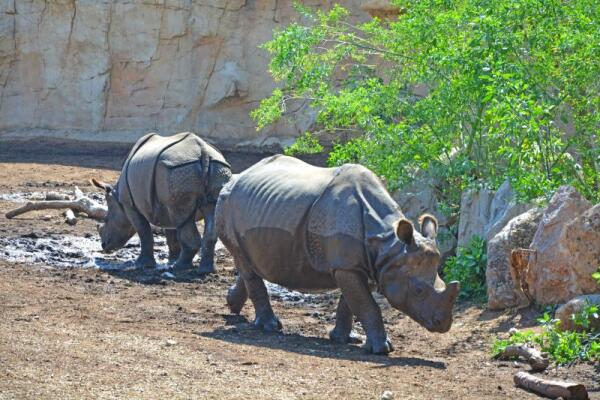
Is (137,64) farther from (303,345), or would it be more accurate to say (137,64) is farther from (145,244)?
(303,345)

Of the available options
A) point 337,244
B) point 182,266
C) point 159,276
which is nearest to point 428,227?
point 337,244

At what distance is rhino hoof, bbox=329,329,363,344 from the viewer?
32.1 ft

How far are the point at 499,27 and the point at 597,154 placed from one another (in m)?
1.40

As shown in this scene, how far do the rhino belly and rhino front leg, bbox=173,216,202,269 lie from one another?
3.85m

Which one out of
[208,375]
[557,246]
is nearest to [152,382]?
[208,375]

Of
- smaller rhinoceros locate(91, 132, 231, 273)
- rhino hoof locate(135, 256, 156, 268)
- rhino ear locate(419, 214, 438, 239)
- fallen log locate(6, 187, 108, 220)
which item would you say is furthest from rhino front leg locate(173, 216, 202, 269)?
rhino ear locate(419, 214, 438, 239)

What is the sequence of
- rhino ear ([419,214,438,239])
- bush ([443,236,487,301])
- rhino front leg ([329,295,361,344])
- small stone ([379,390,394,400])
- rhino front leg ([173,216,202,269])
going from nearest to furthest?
small stone ([379,390,394,400]) < rhino ear ([419,214,438,239]) < rhino front leg ([329,295,361,344]) < bush ([443,236,487,301]) < rhino front leg ([173,216,202,269])

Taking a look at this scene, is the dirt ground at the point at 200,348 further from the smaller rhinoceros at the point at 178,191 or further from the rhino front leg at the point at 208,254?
the smaller rhinoceros at the point at 178,191

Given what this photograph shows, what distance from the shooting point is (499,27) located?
11000 millimetres

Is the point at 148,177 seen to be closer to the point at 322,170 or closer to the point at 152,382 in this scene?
the point at 322,170

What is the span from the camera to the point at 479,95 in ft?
37.9

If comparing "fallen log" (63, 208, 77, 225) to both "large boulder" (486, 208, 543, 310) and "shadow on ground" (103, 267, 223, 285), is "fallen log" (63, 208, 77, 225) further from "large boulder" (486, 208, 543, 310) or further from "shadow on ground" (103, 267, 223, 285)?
"large boulder" (486, 208, 543, 310)

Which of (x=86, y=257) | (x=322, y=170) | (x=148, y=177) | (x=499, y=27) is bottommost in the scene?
(x=86, y=257)

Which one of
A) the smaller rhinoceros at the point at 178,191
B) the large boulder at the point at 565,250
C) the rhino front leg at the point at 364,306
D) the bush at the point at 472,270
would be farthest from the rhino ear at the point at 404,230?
the smaller rhinoceros at the point at 178,191
